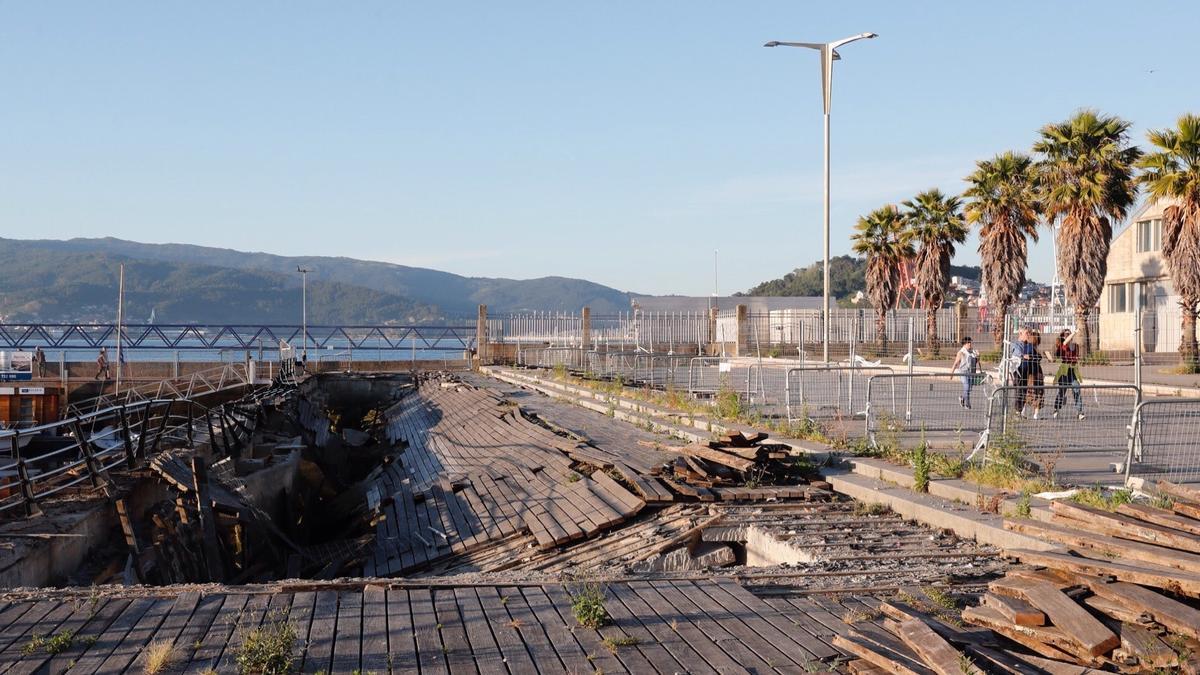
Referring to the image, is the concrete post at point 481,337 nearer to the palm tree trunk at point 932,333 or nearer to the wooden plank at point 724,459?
the palm tree trunk at point 932,333

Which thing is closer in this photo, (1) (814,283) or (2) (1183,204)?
(2) (1183,204)

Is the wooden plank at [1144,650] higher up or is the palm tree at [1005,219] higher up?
the palm tree at [1005,219]

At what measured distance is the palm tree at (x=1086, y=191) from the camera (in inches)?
1409

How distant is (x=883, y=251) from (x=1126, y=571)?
4628 cm

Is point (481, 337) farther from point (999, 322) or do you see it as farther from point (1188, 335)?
point (1188, 335)

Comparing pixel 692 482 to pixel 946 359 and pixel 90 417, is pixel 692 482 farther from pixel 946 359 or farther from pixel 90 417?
pixel 946 359

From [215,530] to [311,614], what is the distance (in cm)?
792

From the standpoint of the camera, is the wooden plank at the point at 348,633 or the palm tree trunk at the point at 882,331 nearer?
the wooden plank at the point at 348,633

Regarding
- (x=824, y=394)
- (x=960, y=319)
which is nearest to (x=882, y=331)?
(x=960, y=319)

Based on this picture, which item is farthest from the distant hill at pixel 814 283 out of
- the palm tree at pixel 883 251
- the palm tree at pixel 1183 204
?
the palm tree at pixel 1183 204

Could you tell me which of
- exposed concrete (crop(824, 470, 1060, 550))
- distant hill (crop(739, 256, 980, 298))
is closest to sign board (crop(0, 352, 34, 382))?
exposed concrete (crop(824, 470, 1060, 550))

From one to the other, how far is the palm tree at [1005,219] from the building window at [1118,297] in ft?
21.4

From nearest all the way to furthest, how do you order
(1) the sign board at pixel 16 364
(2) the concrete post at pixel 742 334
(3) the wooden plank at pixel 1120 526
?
(3) the wooden plank at pixel 1120 526, (2) the concrete post at pixel 742 334, (1) the sign board at pixel 16 364

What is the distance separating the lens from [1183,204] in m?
32.0
